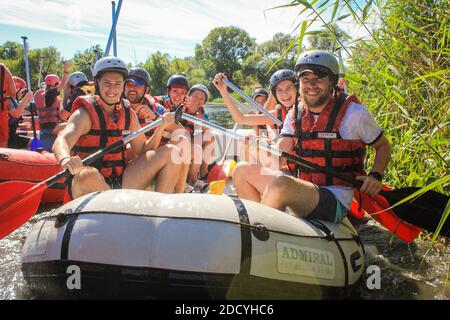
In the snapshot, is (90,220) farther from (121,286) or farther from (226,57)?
(226,57)

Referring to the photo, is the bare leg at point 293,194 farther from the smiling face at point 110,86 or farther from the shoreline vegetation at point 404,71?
the smiling face at point 110,86

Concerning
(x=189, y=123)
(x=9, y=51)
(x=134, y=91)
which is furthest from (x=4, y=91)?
(x=9, y=51)

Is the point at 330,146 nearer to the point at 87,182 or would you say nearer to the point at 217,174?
the point at 87,182

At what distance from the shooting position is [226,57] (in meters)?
72.4

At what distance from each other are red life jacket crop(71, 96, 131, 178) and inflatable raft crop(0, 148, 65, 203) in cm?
141

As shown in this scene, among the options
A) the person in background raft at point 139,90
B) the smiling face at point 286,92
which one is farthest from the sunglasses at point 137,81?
the smiling face at point 286,92

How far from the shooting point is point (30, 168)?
444cm

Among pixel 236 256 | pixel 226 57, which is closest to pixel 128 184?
pixel 236 256

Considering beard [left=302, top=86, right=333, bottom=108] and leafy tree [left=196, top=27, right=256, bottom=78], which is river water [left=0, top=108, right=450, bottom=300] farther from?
leafy tree [left=196, top=27, right=256, bottom=78]

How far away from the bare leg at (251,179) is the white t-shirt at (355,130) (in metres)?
0.55

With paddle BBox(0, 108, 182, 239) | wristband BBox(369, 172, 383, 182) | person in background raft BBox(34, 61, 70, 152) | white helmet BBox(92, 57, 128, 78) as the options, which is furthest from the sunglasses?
wristband BBox(369, 172, 383, 182)

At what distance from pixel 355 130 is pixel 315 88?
1.44 ft
